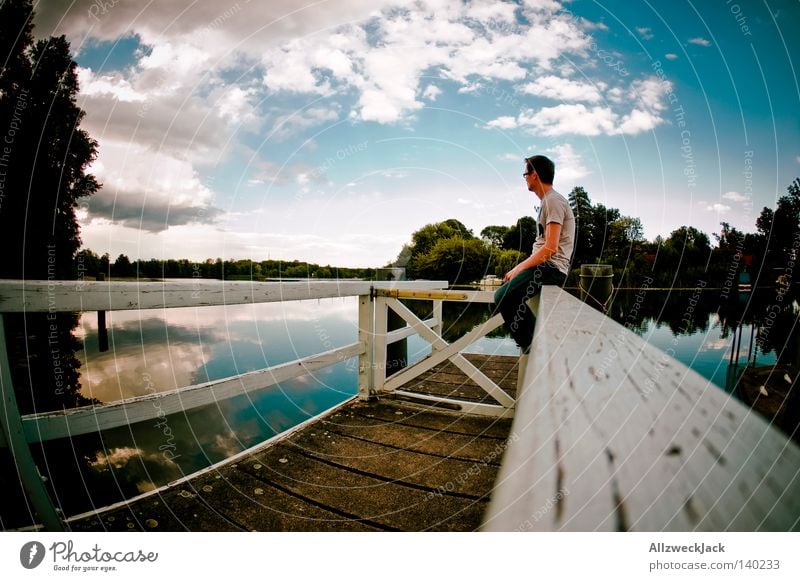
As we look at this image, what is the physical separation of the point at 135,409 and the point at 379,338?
2348 mm

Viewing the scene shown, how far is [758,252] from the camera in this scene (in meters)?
12.6

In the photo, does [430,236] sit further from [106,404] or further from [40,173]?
[106,404]

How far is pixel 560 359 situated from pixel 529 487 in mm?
384

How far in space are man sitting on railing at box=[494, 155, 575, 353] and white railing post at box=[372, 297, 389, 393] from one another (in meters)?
1.39

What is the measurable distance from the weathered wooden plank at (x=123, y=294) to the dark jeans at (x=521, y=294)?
1820 millimetres

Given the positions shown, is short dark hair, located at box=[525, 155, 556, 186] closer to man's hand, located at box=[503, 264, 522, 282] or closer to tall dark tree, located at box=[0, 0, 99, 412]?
man's hand, located at box=[503, 264, 522, 282]

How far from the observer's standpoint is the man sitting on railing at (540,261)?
269cm

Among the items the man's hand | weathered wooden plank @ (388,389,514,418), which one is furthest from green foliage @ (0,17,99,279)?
the man's hand

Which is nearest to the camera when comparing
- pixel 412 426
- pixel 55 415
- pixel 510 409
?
pixel 55 415

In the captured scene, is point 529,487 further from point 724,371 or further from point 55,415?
point 724,371

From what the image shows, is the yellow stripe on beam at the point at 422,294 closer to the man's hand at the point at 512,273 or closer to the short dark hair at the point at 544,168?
the man's hand at the point at 512,273

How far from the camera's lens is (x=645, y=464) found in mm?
390

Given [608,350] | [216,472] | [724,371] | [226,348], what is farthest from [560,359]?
[724,371]
